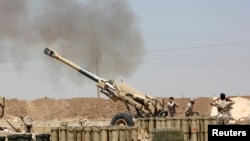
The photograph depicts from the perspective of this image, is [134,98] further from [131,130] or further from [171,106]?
[131,130]

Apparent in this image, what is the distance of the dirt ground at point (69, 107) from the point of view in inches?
2028

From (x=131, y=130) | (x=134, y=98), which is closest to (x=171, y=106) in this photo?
(x=134, y=98)

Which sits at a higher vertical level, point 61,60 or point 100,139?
point 61,60

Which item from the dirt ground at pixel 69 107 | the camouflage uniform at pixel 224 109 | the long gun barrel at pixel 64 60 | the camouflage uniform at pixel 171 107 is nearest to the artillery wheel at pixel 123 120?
the camouflage uniform at pixel 171 107

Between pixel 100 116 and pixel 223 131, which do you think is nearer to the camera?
pixel 223 131

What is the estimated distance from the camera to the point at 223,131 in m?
13.4

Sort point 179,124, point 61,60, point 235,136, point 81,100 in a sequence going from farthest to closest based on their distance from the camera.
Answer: point 81,100 < point 61,60 < point 179,124 < point 235,136

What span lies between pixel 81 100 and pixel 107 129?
34644 mm

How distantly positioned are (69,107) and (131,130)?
112 ft

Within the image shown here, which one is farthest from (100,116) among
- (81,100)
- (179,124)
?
(179,124)

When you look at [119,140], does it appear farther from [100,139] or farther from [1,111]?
[1,111]

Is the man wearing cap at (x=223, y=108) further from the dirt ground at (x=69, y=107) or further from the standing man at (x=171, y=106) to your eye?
the dirt ground at (x=69, y=107)

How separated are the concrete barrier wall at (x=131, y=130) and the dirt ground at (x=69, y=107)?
26073mm

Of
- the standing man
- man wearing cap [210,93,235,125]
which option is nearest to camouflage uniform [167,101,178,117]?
the standing man
